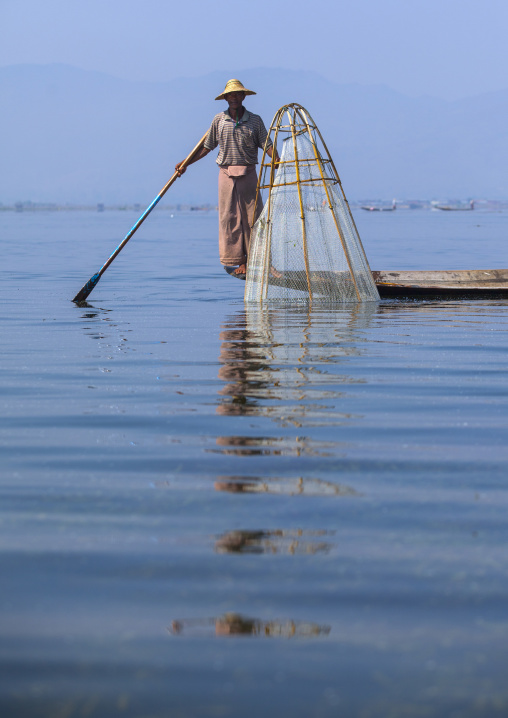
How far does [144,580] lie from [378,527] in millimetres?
775

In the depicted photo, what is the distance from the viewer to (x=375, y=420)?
14.9ft

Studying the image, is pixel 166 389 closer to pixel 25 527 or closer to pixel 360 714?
pixel 25 527

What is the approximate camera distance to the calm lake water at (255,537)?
6.73ft

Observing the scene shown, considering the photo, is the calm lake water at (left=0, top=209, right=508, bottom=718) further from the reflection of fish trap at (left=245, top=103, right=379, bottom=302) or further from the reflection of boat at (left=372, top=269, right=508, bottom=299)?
the reflection of boat at (left=372, top=269, right=508, bottom=299)

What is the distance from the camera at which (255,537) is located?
2.87 metres

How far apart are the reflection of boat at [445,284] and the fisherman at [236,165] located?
5.56 feet

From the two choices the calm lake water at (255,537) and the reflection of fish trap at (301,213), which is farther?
the reflection of fish trap at (301,213)

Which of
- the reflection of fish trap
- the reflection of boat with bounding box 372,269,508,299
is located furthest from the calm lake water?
the reflection of boat with bounding box 372,269,508,299

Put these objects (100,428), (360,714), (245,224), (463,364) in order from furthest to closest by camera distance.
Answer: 1. (245,224)
2. (463,364)
3. (100,428)
4. (360,714)

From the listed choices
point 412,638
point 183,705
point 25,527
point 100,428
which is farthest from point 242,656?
point 100,428

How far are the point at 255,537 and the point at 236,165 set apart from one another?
7.76m

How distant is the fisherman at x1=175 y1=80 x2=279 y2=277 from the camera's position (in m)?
10.0

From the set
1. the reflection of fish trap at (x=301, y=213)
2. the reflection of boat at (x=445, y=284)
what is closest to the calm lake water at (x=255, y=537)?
the reflection of fish trap at (x=301, y=213)

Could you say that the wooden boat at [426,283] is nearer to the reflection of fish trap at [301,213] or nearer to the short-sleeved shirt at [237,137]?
the reflection of fish trap at [301,213]
